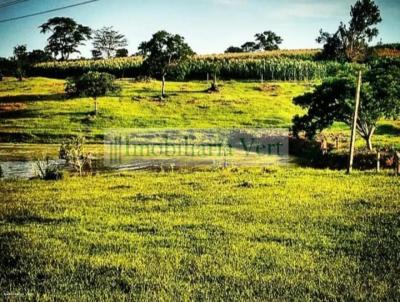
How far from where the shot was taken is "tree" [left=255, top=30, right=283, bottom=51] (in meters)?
152

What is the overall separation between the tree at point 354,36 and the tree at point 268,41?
179ft

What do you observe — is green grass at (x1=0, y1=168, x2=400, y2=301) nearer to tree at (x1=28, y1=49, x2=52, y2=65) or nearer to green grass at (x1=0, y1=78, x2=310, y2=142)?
green grass at (x1=0, y1=78, x2=310, y2=142)

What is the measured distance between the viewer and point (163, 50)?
242ft

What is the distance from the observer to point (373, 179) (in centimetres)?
2759

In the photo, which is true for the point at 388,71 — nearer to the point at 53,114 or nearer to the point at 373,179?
the point at 373,179

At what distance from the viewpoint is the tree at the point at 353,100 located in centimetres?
3569

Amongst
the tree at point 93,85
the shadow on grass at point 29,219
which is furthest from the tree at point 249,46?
the shadow on grass at point 29,219

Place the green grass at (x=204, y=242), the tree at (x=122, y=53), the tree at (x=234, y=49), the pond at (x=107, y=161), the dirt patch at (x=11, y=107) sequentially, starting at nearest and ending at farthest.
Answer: the green grass at (x=204, y=242)
the pond at (x=107, y=161)
the dirt patch at (x=11, y=107)
the tree at (x=122, y=53)
the tree at (x=234, y=49)

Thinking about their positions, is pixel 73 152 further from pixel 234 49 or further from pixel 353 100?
pixel 234 49

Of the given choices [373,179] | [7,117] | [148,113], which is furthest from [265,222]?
[7,117]

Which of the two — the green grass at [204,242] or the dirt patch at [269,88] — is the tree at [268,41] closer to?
the dirt patch at [269,88]

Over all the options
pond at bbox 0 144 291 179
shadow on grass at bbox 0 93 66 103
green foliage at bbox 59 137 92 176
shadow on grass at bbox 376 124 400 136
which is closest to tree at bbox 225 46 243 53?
shadow on grass at bbox 0 93 66 103

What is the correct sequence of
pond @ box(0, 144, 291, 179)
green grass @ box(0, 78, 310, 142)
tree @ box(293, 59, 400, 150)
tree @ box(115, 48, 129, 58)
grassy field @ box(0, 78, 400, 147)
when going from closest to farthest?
1. tree @ box(293, 59, 400, 150)
2. pond @ box(0, 144, 291, 179)
3. grassy field @ box(0, 78, 400, 147)
4. green grass @ box(0, 78, 310, 142)
5. tree @ box(115, 48, 129, 58)

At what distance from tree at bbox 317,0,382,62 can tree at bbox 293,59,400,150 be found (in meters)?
58.9
